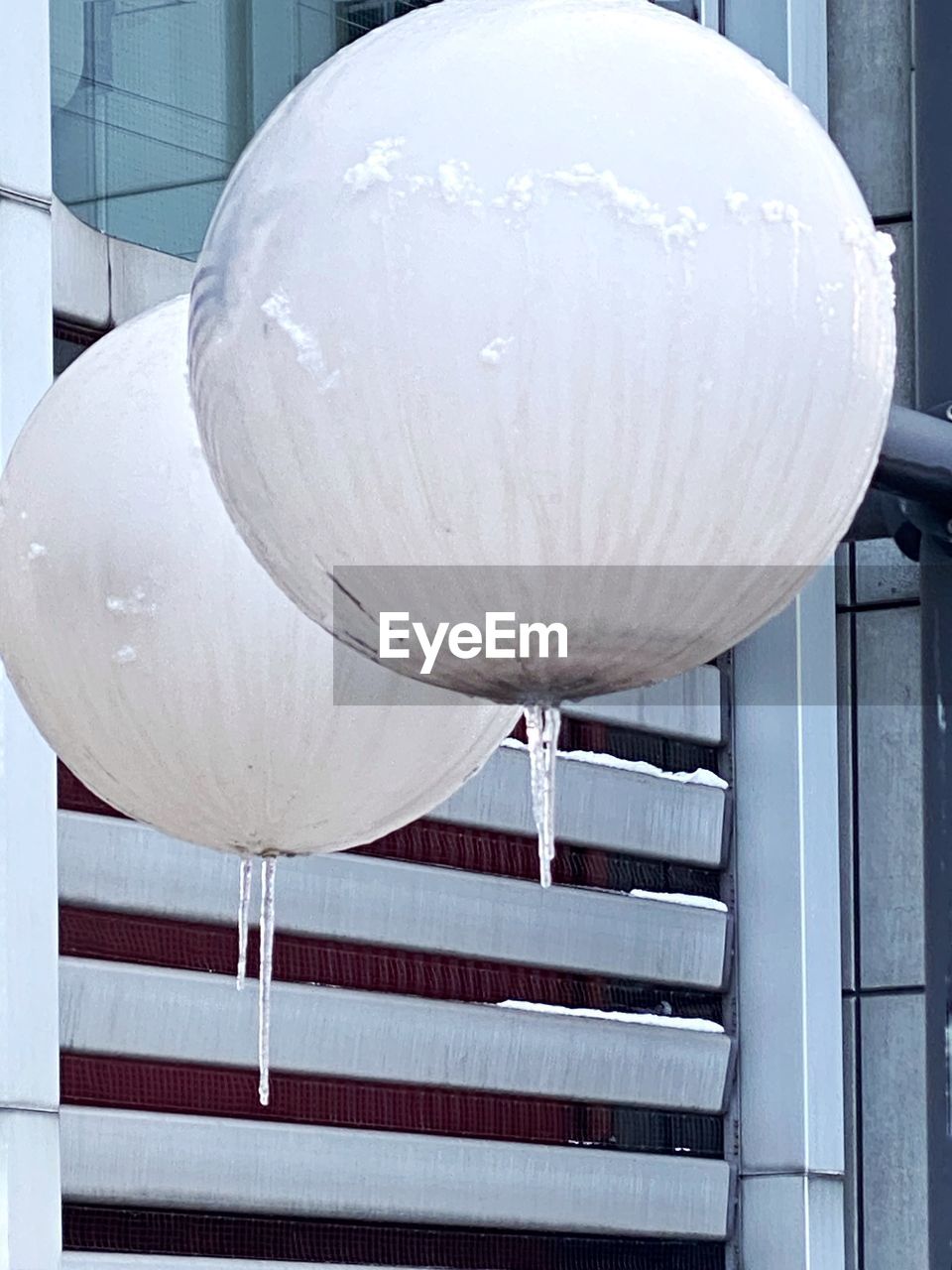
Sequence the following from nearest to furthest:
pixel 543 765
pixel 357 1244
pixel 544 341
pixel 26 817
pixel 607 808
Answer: pixel 544 341
pixel 543 765
pixel 26 817
pixel 357 1244
pixel 607 808

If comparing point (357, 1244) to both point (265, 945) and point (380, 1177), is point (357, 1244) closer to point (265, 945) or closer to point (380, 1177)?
point (380, 1177)

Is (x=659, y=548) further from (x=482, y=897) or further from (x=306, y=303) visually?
(x=482, y=897)

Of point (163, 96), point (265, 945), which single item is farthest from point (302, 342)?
point (163, 96)

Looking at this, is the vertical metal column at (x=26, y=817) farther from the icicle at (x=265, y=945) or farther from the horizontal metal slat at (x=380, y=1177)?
the icicle at (x=265, y=945)

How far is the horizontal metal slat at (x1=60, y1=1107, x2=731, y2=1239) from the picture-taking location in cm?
492

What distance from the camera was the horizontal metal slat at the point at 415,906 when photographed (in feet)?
Result: 16.3

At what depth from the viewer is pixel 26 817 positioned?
15.2 ft

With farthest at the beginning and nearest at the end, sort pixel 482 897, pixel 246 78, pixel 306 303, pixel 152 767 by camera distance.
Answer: pixel 482 897 → pixel 246 78 → pixel 152 767 → pixel 306 303

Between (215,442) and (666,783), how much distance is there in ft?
16.1

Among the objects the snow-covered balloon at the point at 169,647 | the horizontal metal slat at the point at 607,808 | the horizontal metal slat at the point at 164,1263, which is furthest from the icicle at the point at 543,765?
the horizontal metal slat at the point at 607,808

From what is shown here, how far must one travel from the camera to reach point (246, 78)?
5238 millimetres

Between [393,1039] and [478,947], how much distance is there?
1.14ft

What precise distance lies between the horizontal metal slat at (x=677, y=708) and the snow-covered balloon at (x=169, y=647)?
13.4ft

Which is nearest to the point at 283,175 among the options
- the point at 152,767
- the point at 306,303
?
the point at 306,303
